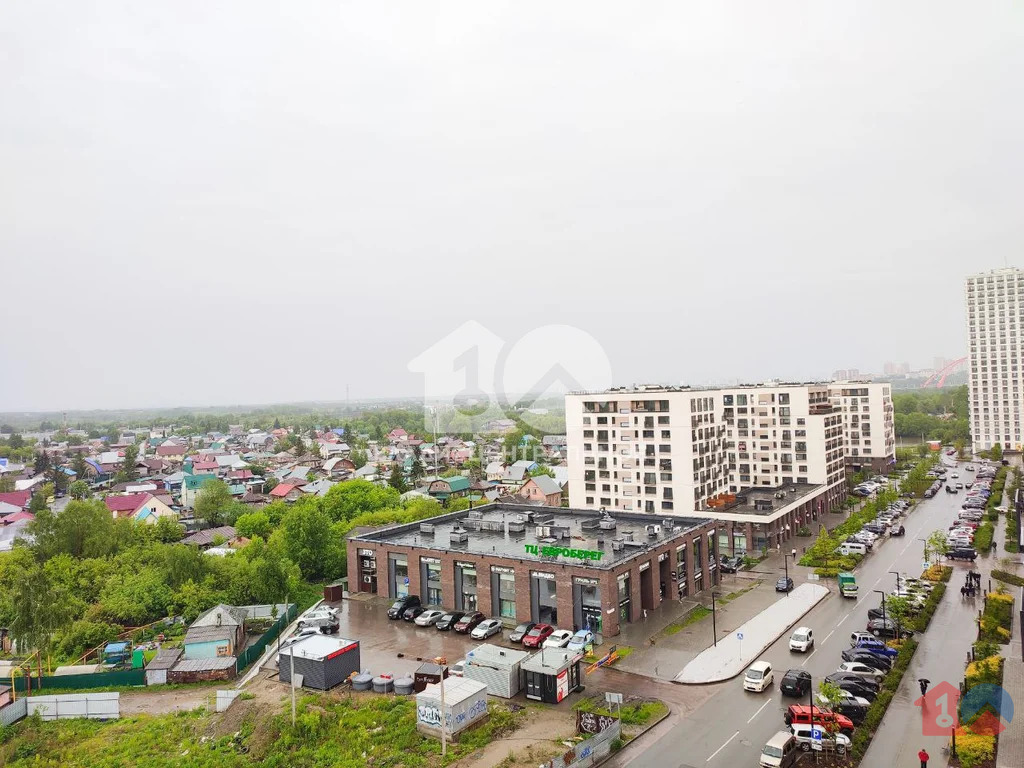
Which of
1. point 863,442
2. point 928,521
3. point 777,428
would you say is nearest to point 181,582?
point 777,428

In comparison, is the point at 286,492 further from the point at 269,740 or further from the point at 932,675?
the point at 932,675

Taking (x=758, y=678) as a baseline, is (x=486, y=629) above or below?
below

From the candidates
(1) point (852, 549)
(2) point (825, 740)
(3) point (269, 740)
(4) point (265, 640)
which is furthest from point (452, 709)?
(1) point (852, 549)

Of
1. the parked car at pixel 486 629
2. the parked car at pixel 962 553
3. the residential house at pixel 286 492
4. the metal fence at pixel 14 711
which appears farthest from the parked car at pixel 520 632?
the residential house at pixel 286 492

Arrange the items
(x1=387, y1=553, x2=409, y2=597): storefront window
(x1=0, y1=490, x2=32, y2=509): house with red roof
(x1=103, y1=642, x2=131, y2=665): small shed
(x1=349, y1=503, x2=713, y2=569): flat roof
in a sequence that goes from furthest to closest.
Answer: (x1=0, y1=490, x2=32, y2=509): house with red roof, (x1=387, y1=553, x2=409, y2=597): storefront window, (x1=349, y1=503, x2=713, y2=569): flat roof, (x1=103, y1=642, x2=131, y2=665): small shed

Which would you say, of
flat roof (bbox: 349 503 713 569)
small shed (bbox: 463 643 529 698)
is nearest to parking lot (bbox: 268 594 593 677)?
small shed (bbox: 463 643 529 698)

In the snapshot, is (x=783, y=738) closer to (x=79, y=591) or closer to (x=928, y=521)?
(x=79, y=591)

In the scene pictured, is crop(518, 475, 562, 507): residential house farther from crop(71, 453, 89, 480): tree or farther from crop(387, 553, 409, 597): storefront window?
crop(71, 453, 89, 480): tree
